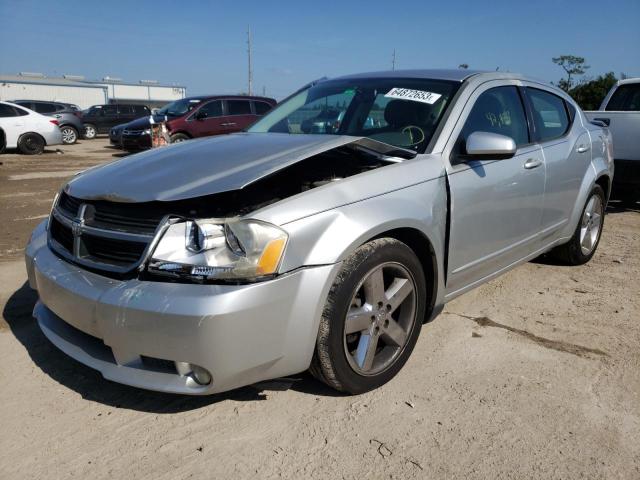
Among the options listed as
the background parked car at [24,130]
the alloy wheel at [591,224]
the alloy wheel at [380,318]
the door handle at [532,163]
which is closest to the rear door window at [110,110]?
the background parked car at [24,130]

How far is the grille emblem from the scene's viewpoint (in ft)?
8.09

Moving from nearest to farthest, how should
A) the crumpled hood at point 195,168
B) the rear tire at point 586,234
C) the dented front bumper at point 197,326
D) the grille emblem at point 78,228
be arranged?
1. the dented front bumper at point 197,326
2. the crumpled hood at point 195,168
3. the grille emblem at point 78,228
4. the rear tire at point 586,234

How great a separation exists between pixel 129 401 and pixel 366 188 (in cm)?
152

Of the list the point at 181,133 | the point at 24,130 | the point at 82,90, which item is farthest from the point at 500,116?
the point at 82,90

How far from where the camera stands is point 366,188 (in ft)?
8.16

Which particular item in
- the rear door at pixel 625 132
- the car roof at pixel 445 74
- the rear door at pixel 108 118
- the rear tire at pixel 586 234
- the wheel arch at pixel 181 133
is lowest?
the rear door at pixel 108 118

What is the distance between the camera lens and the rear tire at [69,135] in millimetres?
20219

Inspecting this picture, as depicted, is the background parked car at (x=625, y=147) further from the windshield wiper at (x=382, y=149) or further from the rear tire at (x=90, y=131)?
the rear tire at (x=90, y=131)

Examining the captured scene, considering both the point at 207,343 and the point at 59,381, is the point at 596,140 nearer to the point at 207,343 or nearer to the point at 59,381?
the point at 207,343

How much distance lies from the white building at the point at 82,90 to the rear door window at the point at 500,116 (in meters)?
41.6

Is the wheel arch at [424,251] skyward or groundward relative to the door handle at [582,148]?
groundward

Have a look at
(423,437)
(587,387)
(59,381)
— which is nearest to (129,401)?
(59,381)

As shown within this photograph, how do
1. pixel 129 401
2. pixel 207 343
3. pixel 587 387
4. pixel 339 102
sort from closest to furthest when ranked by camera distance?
1. pixel 207 343
2. pixel 129 401
3. pixel 587 387
4. pixel 339 102

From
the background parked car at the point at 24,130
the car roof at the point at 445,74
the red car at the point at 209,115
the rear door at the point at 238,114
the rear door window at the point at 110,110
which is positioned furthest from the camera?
the rear door window at the point at 110,110
